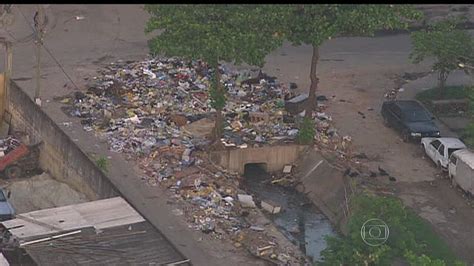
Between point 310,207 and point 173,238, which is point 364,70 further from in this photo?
point 173,238

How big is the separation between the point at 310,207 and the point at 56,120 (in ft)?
27.6

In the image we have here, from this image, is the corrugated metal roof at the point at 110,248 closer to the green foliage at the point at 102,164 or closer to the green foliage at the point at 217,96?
the green foliage at the point at 102,164

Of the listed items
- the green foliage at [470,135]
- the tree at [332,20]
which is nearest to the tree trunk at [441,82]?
the green foliage at [470,135]

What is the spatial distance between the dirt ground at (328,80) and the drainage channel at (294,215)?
2.40 m

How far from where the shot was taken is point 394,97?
37188 mm

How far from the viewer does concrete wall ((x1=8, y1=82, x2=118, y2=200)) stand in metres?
28.8

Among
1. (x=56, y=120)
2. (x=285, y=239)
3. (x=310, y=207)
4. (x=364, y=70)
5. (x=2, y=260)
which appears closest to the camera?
(x=2, y=260)

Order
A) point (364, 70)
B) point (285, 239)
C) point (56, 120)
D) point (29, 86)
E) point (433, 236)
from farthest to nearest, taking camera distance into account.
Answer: point (364, 70) → point (29, 86) → point (56, 120) → point (285, 239) → point (433, 236)

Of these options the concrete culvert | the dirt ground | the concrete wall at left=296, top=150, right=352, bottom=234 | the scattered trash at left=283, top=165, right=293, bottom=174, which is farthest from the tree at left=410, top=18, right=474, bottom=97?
the concrete culvert

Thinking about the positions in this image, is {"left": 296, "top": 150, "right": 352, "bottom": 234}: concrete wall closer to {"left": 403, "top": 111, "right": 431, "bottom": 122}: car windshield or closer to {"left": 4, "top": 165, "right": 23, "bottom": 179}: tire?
{"left": 403, "top": 111, "right": 431, "bottom": 122}: car windshield

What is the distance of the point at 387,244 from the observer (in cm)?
2261

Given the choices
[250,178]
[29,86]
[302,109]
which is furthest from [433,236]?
[29,86]

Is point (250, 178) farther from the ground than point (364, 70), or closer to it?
closer to it

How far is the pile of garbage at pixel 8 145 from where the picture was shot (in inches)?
1288
